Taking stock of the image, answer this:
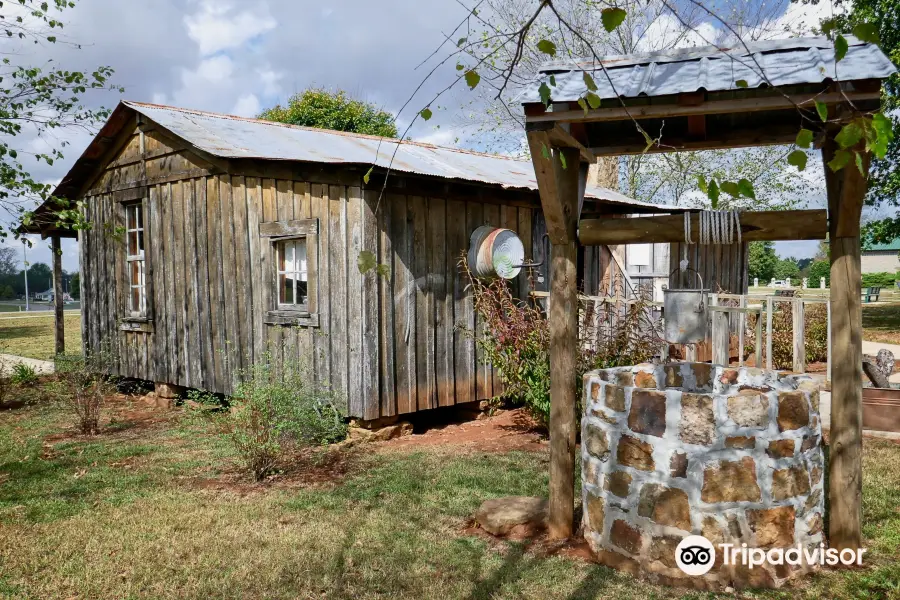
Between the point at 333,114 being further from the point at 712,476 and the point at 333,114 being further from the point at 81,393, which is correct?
the point at 712,476

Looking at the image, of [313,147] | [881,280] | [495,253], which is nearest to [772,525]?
[495,253]

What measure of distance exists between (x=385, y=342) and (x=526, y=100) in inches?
148

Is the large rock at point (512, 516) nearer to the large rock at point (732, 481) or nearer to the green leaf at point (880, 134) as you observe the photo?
the large rock at point (732, 481)

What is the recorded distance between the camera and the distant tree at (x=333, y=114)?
2281 cm

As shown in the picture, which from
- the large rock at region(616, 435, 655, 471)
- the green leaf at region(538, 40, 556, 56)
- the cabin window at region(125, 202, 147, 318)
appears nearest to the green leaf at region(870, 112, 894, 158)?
the green leaf at region(538, 40, 556, 56)

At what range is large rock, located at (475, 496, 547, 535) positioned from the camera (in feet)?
14.4

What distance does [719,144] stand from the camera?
174 inches

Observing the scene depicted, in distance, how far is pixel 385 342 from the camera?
6.89 m

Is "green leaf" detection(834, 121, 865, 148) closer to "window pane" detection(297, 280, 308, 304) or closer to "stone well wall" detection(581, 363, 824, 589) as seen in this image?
"stone well wall" detection(581, 363, 824, 589)

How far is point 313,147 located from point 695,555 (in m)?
6.02

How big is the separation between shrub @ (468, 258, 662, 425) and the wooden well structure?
2210 millimetres

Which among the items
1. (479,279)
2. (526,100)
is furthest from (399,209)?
(526,100)

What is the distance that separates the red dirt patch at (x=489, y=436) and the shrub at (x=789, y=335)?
5.40 metres

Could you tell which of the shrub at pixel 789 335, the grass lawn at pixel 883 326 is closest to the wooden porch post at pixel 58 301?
the shrub at pixel 789 335
